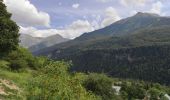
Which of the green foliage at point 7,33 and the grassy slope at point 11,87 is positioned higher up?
the green foliage at point 7,33

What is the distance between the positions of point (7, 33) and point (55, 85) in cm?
2187

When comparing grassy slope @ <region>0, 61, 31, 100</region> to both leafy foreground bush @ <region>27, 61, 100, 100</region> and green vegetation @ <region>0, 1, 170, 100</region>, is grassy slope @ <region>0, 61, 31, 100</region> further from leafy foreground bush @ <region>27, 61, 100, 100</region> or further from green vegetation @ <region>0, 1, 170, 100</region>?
leafy foreground bush @ <region>27, 61, 100, 100</region>

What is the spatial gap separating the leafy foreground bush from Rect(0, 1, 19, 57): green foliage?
17.8 metres

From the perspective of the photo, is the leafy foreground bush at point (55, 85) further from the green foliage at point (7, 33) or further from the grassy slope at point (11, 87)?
the green foliage at point (7, 33)

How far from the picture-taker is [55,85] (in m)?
28.9

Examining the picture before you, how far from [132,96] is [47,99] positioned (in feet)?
428

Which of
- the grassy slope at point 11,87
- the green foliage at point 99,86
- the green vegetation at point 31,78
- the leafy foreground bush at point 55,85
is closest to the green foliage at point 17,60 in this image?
the green vegetation at point 31,78

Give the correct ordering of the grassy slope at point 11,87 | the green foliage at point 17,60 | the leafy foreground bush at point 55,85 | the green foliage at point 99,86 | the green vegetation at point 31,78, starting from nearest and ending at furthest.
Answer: the leafy foreground bush at point 55,85
the green vegetation at point 31,78
the grassy slope at point 11,87
the green foliage at point 17,60
the green foliage at point 99,86

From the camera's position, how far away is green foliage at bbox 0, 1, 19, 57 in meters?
48.1

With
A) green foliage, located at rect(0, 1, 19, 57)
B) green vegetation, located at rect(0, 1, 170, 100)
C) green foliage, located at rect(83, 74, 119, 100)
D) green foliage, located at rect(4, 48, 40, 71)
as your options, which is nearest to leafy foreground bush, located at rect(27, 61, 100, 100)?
green vegetation, located at rect(0, 1, 170, 100)

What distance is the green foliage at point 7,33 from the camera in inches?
1895

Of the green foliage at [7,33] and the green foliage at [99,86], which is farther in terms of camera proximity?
the green foliage at [99,86]

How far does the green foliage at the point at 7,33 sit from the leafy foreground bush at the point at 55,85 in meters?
17.8

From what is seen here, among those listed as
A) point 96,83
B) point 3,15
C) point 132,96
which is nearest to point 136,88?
point 132,96
